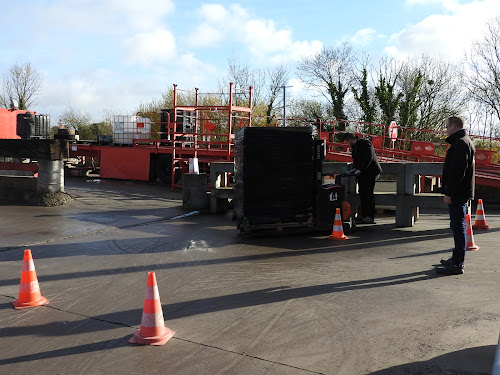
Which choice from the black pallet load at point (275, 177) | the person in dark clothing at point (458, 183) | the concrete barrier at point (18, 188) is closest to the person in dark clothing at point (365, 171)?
the black pallet load at point (275, 177)

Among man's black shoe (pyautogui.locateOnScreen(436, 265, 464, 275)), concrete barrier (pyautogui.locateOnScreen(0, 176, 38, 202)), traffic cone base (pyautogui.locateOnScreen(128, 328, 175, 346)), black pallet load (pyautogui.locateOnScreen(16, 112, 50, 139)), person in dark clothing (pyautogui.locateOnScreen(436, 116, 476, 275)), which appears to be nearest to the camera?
traffic cone base (pyautogui.locateOnScreen(128, 328, 175, 346))

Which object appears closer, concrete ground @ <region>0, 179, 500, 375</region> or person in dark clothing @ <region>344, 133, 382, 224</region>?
concrete ground @ <region>0, 179, 500, 375</region>

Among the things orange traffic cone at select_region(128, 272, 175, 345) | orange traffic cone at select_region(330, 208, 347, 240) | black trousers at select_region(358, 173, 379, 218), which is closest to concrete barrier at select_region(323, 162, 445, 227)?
black trousers at select_region(358, 173, 379, 218)

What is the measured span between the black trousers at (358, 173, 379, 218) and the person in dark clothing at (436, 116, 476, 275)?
3.23 m

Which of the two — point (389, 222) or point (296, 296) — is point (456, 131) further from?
point (389, 222)

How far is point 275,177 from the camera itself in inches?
336

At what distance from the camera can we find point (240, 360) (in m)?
3.56

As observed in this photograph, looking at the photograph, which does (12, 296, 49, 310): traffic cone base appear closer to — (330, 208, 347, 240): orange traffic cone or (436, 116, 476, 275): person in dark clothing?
(436, 116, 476, 275): person in dark clothing

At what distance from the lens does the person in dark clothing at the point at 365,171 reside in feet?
29.6

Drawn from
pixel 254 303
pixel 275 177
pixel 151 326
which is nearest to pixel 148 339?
pixel 151 326

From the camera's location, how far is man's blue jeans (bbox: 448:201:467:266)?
19.0 feet

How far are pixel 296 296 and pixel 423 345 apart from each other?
164 centimetres

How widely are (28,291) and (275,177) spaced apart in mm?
4811

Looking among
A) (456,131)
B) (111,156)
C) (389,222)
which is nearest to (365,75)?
(111,156)
